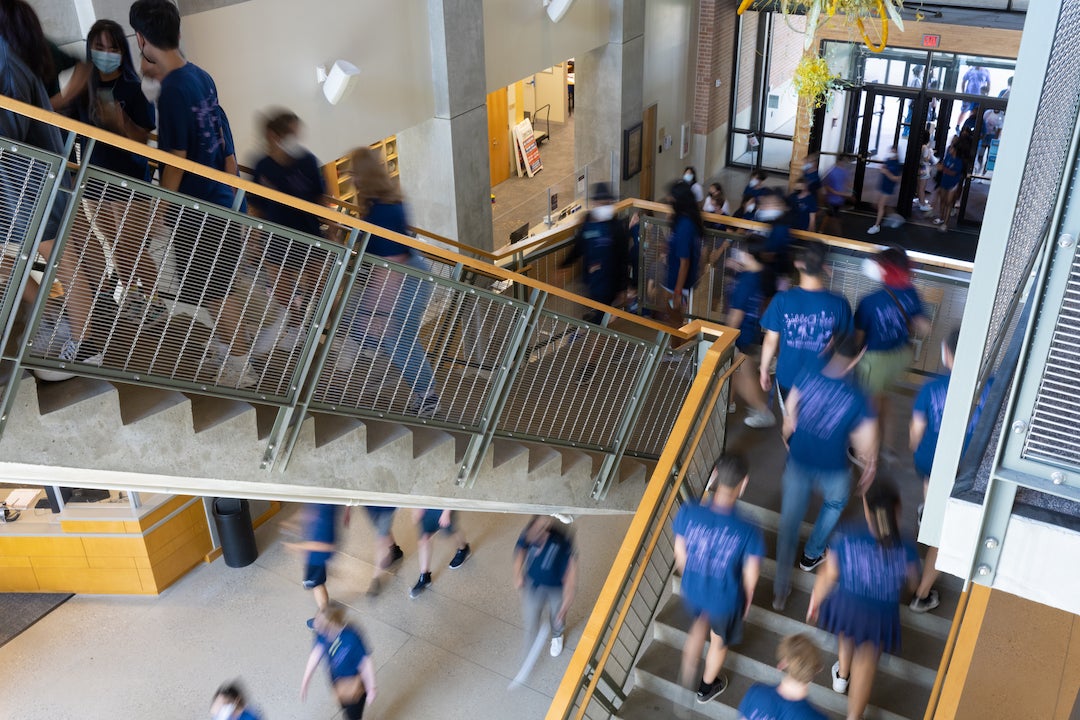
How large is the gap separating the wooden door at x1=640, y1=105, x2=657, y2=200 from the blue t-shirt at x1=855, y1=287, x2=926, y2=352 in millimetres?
9817

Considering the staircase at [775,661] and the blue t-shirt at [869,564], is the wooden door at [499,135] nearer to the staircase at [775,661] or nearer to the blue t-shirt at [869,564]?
the staircase at [775,661]

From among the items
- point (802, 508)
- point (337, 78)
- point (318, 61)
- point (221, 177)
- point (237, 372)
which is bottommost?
point (802, 508)

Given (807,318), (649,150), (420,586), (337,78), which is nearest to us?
(807,318)

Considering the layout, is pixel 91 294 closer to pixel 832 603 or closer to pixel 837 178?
pixel 832 603

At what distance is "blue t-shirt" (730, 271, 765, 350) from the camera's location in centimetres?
765

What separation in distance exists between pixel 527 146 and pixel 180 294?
15.8 meters

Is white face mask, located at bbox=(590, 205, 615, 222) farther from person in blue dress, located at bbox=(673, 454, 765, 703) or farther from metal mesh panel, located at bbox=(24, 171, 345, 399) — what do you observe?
metal mesh panel, located at bbox=(24, 171, 345, 399)

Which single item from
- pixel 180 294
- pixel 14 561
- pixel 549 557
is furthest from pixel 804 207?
pixel 14 561

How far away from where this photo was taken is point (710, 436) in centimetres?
690

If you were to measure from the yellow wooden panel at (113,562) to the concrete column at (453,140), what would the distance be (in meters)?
4.75

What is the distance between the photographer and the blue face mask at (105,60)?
493 cm

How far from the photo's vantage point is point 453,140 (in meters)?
11.0

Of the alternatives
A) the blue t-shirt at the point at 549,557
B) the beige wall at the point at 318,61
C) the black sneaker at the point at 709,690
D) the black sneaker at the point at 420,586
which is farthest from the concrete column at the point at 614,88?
the black sneaker at the point at 709,690

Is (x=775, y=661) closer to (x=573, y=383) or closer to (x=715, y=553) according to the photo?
(x=715, y=553)
